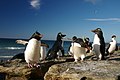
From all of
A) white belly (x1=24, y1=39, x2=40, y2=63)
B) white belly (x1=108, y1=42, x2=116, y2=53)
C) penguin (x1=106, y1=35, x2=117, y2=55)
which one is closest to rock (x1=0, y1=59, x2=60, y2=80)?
white belly (x1=24, y1=39, x2=40, y2=63)

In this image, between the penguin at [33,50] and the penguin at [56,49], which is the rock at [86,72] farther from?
the penguin at [56,49]

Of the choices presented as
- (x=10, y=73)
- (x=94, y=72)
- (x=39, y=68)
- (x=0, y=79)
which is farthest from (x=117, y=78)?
(x=0, y=79)

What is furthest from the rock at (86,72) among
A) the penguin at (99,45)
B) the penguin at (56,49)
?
the penguin at (56,49)

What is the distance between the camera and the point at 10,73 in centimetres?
1145

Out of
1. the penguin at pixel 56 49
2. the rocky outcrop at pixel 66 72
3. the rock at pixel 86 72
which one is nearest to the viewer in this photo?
the rock at pixel 86 72

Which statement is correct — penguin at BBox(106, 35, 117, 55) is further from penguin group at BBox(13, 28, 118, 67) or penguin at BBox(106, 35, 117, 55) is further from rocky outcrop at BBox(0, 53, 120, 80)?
rocky outcrop at BBox(0, 53, 120, 80)

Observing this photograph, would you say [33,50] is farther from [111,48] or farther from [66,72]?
[111,48]

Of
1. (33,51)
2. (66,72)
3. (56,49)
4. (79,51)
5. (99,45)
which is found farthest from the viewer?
(56,49)

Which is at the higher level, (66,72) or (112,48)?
(112,48)

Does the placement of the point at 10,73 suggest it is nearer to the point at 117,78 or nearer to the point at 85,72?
the point at 85,72

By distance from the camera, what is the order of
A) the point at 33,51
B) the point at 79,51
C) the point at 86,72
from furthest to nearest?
the point at 79,51, the point at 33,51, the point at 86,72

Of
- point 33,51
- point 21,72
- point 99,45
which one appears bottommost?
point 21,72

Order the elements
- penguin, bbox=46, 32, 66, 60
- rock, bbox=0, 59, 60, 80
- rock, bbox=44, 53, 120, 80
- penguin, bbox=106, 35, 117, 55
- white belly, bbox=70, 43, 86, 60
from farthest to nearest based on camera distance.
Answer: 1. penguin, bbox=106, 35, 117, 55
2. penguin, bbox=46, 32, 66, 60
3. white belly, bbox=70, 43, 86, 60
4. rock, bbox=0, 59, 60, 80
5. rock, bbox=44, 53, 120, 80

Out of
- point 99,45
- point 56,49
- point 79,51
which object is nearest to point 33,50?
point 79,51
